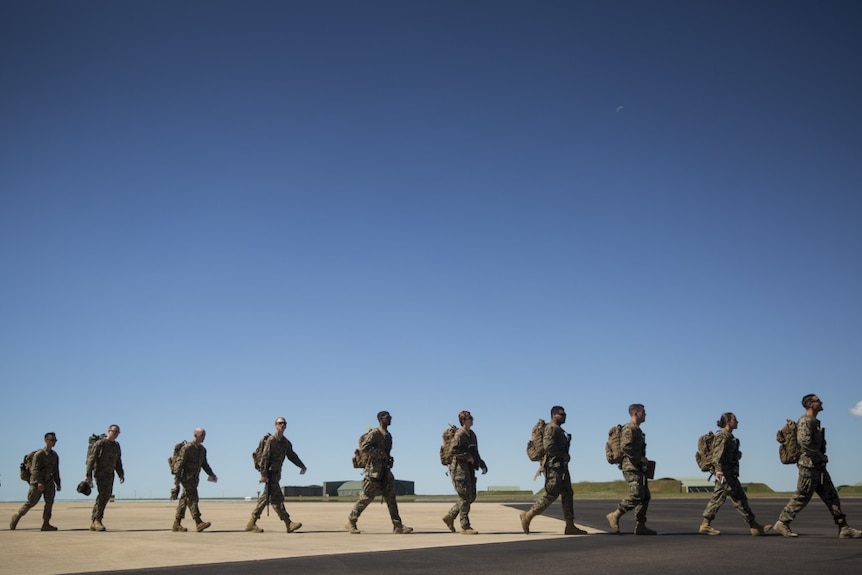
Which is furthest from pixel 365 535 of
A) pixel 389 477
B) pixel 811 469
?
pixel 811 469

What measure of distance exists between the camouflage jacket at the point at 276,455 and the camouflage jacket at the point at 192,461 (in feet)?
5.00

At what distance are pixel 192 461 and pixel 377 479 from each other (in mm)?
4259

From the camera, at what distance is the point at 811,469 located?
43.7ft

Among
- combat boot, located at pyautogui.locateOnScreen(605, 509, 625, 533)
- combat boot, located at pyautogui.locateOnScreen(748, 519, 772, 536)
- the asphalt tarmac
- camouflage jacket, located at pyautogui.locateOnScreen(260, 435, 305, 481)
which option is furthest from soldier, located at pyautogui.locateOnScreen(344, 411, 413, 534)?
combat boot, located at pyautogui.locateOnScreen(748, 519, 772, 536)

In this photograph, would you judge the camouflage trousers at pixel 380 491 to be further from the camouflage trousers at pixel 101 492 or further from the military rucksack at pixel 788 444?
the military rucksack at pixel 788 444

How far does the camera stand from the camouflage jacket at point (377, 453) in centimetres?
1549

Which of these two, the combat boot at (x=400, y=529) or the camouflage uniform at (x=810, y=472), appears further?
the combat boot at (x=400, y=529)

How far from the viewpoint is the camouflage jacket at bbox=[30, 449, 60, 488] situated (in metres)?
17.8

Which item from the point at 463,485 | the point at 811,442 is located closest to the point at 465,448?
the point at 463,485

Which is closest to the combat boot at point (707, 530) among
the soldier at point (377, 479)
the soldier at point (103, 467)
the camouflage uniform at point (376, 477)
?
the soldier at point (377, 479)

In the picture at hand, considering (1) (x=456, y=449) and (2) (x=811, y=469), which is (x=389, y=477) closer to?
(1) (x=456, y=449)

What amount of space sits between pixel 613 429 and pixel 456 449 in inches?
119

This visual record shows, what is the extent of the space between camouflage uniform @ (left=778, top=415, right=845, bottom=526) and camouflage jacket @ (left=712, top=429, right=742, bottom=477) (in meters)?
1.31

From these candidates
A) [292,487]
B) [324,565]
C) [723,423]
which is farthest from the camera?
[292,487]
